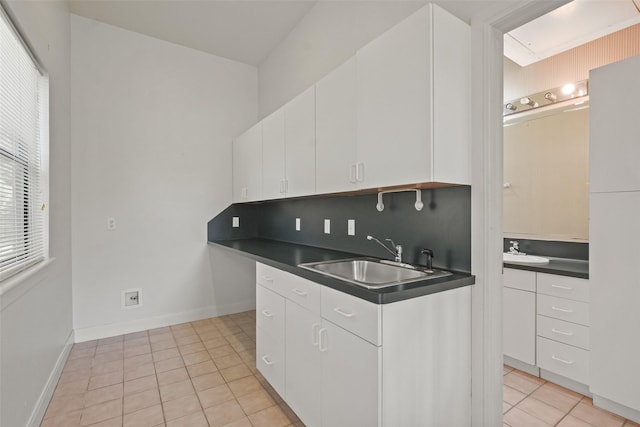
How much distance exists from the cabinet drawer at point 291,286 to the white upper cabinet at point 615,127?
184 cm

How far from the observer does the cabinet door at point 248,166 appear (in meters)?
3.03

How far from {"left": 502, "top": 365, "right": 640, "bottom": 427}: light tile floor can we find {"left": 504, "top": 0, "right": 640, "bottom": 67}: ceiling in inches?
104

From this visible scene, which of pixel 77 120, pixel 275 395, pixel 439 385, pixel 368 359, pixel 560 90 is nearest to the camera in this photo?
pixel 368 359

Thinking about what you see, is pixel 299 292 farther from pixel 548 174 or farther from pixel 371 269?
pixel 548 174

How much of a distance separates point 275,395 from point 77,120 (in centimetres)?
301

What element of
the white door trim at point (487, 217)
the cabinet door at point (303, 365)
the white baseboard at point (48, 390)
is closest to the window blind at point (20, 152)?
the white baseboard at point (48, 390)

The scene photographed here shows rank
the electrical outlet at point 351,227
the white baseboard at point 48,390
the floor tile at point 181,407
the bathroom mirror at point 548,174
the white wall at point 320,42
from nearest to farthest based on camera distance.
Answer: the white baseboard at point 48,390, the floor tile at point 181,407, the white wall at point 320,42, the electrical outlet at point 351,227, the bathroom mirror at point 548,174

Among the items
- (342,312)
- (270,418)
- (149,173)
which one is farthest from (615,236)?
(149,173)

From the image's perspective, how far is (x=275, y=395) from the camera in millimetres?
2035

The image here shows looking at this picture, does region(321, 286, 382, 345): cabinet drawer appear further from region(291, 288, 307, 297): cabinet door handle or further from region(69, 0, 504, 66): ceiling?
region(69, 0, 504, 66): ceiling

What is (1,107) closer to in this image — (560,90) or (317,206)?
(317,206)

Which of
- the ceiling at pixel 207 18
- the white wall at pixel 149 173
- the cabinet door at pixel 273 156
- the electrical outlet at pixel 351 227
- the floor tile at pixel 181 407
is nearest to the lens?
the floor tile at pixel 181 407

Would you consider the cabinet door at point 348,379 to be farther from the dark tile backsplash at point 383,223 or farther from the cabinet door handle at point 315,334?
the dark tile backsplash at point 383,223

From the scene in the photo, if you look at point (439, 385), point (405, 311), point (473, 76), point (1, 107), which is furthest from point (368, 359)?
point (1, 107)
